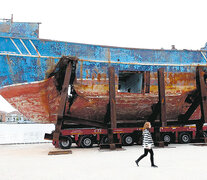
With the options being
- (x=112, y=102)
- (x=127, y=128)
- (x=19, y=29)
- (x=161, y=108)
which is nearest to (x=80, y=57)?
(x=112, y=102)

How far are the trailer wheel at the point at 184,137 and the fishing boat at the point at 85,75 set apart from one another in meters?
0.95

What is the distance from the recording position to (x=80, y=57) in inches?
372

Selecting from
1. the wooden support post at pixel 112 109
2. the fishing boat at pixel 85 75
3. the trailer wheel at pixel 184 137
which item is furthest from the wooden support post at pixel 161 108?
the trailer wheel at pixel 184 137

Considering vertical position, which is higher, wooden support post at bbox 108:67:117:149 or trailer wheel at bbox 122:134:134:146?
wooden support post at bbox 108:67:117:149

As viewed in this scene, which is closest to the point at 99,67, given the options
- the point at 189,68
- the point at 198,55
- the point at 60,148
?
the point at 60,148

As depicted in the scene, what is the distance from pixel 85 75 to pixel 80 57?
851 mm

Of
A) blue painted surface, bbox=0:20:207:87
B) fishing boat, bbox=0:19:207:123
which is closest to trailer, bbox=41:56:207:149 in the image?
fishing boat, bbox=0:19:207:123

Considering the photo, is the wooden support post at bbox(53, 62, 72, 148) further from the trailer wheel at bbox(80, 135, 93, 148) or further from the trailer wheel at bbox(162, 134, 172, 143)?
the trailer wheel at bbox(162, 134, 172, 143)

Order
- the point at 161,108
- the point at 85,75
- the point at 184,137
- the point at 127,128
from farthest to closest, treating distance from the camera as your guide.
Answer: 1. the point at 184,137
2. the point at 127,128
3. the point at 85,75
4. the point at 161,108

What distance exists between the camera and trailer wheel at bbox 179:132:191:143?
10.8 meters

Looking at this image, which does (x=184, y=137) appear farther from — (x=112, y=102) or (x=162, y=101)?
(x=112, y=102)

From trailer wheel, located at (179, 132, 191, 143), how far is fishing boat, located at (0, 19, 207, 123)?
37.4 inches

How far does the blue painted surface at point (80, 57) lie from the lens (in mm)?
8562

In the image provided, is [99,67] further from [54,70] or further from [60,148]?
[60,148]
